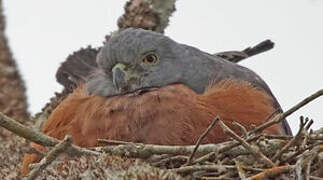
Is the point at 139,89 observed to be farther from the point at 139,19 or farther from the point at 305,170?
the point at 305,170

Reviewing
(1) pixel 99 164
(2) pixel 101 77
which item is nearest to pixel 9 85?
(2) pixel 101 77

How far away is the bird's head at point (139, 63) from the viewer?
6031 millimetres

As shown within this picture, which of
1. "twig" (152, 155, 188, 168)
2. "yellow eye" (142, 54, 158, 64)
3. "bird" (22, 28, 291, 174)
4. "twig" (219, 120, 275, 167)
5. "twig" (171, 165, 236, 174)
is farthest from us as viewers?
"yellow eye" (142, 54, 158, 64)

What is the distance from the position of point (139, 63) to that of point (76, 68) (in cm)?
73

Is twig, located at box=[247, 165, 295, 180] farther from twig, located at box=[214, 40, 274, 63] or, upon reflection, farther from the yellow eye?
twig, located at box=[214, 40, 274, 63]

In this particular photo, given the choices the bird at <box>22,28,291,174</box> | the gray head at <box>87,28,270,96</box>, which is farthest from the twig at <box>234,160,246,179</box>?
the gray head at <box>87,28,270,96</box>

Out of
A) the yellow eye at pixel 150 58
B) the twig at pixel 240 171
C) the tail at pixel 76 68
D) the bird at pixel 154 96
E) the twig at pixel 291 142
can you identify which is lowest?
the twig at pixel 240 171

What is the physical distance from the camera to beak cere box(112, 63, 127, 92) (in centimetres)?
599

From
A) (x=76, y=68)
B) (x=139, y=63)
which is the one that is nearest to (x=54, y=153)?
(x=139, y=63)

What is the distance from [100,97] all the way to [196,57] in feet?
2.64

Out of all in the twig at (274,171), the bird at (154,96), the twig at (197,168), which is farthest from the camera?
the bird at (154,96)

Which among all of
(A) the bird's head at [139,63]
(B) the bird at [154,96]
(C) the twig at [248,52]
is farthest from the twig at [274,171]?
(C) the twig at [248,52]

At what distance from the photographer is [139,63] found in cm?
626

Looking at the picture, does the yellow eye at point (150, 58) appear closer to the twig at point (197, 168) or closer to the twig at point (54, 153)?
the twig at point (197, 168)
